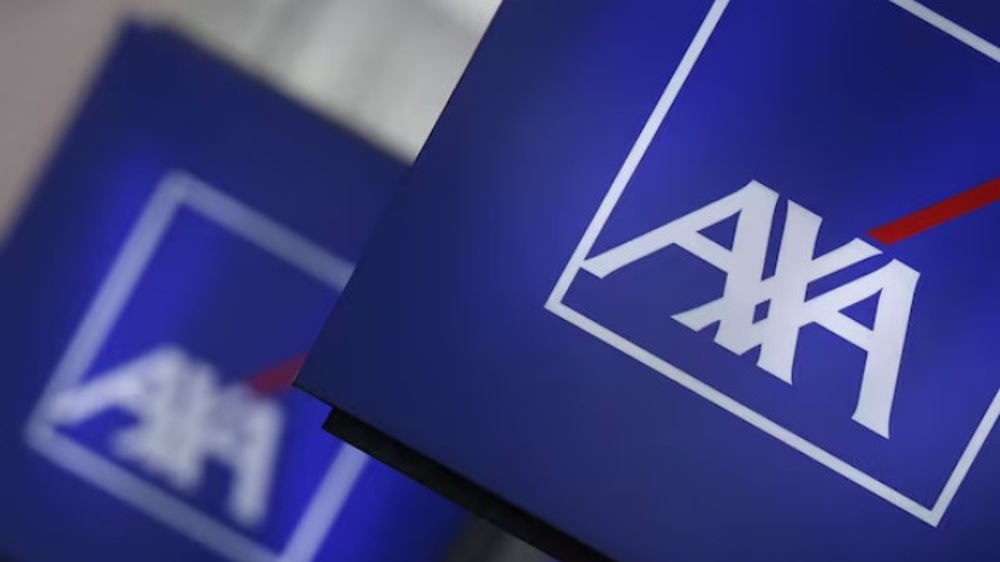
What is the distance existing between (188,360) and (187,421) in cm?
10

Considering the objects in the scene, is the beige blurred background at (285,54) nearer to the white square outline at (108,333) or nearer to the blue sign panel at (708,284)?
the white square outline at (108,333)

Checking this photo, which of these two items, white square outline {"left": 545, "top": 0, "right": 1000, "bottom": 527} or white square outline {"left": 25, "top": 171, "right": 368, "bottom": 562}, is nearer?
white square outline {"left": 545, "top": 0, "right": 1000, "bottom": 527}

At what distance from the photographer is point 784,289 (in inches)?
45.8

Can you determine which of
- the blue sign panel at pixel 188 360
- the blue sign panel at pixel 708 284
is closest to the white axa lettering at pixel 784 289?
the blue sign panel at pixel 708 284

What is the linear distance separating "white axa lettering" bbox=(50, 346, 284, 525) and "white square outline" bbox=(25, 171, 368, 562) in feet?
0.10

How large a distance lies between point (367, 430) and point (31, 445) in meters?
0.94

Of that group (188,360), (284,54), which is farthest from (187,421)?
(284,54)

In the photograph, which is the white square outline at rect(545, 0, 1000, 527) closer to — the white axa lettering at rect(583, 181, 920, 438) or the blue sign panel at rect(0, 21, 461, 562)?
the white axa lettering at rect(583, 181, 920, 438)

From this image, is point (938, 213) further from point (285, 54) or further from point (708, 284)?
point (285, 54)

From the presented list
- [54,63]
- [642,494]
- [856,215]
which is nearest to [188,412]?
[54,63]

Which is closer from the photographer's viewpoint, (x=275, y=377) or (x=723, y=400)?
(x=723, y=400)

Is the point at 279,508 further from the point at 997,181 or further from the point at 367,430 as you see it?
the point at 997,181

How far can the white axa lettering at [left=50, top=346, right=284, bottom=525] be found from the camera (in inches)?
73.7

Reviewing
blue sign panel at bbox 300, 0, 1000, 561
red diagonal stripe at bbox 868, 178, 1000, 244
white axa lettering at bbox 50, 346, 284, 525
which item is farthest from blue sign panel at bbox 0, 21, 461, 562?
red diagonal stripe at bbox 868, 178, 1000, 244
